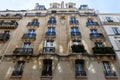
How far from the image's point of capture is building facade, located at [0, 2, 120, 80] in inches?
615

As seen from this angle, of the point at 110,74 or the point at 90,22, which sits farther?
the point at 90,22

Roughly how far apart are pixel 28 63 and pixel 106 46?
28.9ft

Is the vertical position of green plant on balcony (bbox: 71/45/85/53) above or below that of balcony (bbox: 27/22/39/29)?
below

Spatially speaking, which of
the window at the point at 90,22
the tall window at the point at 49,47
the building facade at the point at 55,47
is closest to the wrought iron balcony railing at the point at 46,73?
the building facade at the point at 55,47

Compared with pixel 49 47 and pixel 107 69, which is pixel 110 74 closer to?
pixel 107 69

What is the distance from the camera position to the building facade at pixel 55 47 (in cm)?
1563

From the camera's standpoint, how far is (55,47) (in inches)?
723

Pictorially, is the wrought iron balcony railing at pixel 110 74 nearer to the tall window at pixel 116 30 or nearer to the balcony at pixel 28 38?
the tall window at pixel 116 30

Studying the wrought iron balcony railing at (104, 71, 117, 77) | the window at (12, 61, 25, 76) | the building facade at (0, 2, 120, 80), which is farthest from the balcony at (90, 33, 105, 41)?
the window at (12, 61, 25, 76)

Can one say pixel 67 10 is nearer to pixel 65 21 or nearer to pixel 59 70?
pixel 65 21

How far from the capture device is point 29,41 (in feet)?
63.8

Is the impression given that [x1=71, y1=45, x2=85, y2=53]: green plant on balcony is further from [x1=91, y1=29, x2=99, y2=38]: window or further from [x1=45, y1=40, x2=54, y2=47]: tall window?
[x1=91, y1=29, x2=99, y2=38]: window

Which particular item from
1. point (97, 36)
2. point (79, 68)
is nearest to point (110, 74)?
point (79, 68)

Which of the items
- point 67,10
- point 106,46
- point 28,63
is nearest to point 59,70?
point 28,63
